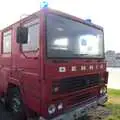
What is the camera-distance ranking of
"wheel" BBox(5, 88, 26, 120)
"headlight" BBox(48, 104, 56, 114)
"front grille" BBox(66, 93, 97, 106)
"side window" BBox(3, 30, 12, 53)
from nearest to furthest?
"headlight" BBox(48, 104, 56, 114), "front grille" BBox(66, 93, 97, 106), "wheel" BBox(5, 88, 26, 120), "side window" BBox(3, 30, 12, 53)

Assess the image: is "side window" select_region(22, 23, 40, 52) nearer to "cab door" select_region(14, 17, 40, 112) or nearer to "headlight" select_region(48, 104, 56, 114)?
"cab door" select_region(14, 17, 40, 112)

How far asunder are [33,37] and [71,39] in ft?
2.92

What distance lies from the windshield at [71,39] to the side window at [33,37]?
0.89 feet

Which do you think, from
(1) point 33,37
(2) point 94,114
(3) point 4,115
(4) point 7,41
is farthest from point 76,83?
(3) point 4,115

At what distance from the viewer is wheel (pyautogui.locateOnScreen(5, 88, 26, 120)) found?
562 centimetres

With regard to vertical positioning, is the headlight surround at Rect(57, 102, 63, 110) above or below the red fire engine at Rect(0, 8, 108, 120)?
below

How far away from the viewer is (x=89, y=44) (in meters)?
5.82

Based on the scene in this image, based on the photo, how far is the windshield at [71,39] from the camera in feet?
15.2

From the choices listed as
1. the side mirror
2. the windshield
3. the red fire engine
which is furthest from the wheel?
the windshield

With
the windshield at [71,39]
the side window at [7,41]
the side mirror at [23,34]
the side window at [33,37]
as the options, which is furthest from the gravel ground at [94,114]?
the side mirror at [23,34]

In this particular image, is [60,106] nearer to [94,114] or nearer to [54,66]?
A: [54,66]

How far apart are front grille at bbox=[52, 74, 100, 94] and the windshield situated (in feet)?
1.69

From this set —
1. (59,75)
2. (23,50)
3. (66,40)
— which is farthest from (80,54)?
(23,50)

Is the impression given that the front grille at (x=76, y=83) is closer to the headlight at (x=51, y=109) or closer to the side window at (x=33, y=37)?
the headlight at (x=51, y=109)
